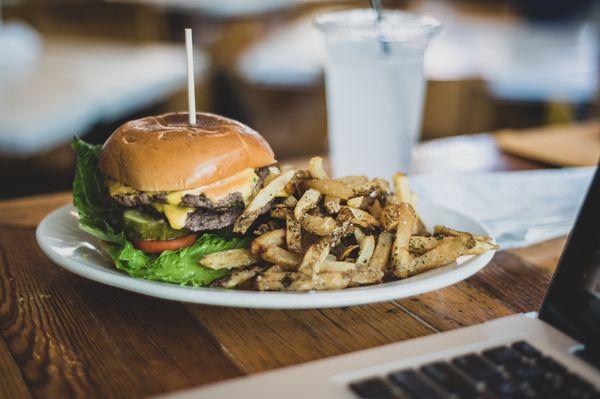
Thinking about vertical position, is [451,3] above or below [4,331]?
above

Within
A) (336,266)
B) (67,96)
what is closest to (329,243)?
(336,266)

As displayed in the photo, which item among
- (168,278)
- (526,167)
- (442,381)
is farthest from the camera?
(526,167)

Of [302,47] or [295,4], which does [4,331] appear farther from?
[295,4]

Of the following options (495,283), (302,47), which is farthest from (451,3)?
(495,283)

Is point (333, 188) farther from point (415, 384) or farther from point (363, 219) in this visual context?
point (415, 384)

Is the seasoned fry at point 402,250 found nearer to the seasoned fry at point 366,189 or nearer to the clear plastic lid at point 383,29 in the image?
the seasoned fry at point 366,189

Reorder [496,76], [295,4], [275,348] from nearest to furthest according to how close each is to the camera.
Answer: [275,348] → [496,76] → [295,4]
